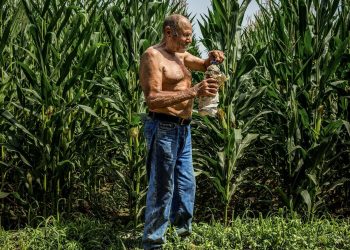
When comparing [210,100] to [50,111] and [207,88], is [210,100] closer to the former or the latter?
[207,88]

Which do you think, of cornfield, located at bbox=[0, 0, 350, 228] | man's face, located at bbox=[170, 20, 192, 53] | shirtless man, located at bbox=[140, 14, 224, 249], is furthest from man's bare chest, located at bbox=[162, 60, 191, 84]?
cornfield, located at bbox=[0, 0, 350, 228]

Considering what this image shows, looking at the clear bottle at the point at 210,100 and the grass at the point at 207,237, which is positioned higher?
the clear bottle at the point at 210,100

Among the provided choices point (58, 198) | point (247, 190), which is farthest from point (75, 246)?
point (247, 190)

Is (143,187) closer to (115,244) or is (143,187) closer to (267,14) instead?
(115,244)

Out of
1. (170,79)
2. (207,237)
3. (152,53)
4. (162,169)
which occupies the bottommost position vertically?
(207,237)

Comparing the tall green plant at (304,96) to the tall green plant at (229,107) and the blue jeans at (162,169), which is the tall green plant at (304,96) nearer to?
the tall green plant at (229,107)

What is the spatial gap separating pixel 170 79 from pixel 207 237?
4.45 ft

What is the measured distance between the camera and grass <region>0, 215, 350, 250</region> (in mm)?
4488

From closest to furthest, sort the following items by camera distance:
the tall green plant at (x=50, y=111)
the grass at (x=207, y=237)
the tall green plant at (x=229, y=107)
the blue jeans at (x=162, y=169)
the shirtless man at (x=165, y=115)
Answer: the shirtless man at (x=165, y=115) < the blue jeans at (x=162, y=169) < the grass at (x=207, y=237) < the tall green plant at (x=50, y=111) < the tall green plant at (x=229, y=107)

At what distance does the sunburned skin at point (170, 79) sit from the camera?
3.87 m

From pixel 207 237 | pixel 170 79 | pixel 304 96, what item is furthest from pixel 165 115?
pixel 304 96

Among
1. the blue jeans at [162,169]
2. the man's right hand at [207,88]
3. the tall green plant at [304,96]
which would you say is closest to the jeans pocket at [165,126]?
the blue jeans at [162,169]

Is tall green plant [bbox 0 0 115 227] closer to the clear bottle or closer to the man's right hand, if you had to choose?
the clear bottle

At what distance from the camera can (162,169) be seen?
405 centimetres
